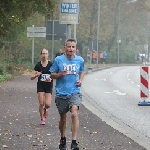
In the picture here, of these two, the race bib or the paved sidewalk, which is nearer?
the paved sidewalk

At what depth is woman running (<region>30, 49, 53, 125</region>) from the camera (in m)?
14.2

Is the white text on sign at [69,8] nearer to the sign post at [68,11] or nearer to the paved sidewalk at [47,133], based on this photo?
the sign post at [68,11]

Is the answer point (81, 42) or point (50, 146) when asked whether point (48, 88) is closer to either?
point (50, 146)

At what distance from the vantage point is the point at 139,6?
88000mm

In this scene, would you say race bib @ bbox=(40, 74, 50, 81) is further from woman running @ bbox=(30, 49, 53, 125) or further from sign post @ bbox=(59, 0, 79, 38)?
sign post @ bbox=(59, 0, 79, 38)

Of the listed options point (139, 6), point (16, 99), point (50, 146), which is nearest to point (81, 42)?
point (139, 6)

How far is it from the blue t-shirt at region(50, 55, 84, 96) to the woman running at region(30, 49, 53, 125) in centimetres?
370

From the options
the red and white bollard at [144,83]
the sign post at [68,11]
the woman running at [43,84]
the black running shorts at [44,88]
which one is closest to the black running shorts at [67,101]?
the woman running at [43,84]

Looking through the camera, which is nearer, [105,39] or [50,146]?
[50,146]

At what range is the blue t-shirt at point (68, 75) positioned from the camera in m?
10.2

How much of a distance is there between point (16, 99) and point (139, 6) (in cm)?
6726

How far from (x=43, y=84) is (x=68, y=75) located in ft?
14.2

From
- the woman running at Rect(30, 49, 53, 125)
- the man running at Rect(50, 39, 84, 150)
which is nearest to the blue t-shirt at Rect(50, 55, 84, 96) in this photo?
the man running at Rect(50, 39, 84, 150)

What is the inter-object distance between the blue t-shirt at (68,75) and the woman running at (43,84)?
146 inches
